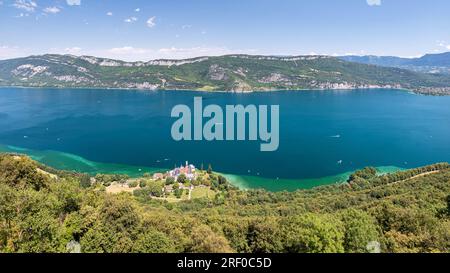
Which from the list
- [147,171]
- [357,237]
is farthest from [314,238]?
[147,171]

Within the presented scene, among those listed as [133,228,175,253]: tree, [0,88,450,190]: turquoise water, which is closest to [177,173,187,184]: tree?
[0,88,450,190]: turquoise water

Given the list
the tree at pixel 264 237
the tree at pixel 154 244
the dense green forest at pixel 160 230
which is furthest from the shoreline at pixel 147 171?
the tree at pixel 154 244

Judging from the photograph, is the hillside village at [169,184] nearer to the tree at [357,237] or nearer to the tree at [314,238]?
the tree at [314,238]

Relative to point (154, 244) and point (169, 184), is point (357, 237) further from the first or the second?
point (169, 184)

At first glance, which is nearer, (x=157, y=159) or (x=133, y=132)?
(x=157, y=159)

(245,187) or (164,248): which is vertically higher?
(164,248)

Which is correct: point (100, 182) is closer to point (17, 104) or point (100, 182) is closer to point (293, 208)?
point (293, 208)

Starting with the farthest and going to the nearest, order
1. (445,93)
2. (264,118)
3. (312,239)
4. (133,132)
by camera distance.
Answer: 1. (445,93)
2. (264,118)
3. (133,132)
4. (312,239)

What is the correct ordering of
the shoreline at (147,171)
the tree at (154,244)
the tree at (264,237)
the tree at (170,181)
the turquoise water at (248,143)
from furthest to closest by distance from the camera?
1. the turquoise water at (248,143)
2. the shoreline at (147,171)
3. the tree at (170,181)
4. the tree at (264,237)
5. the tree at (154,244)
